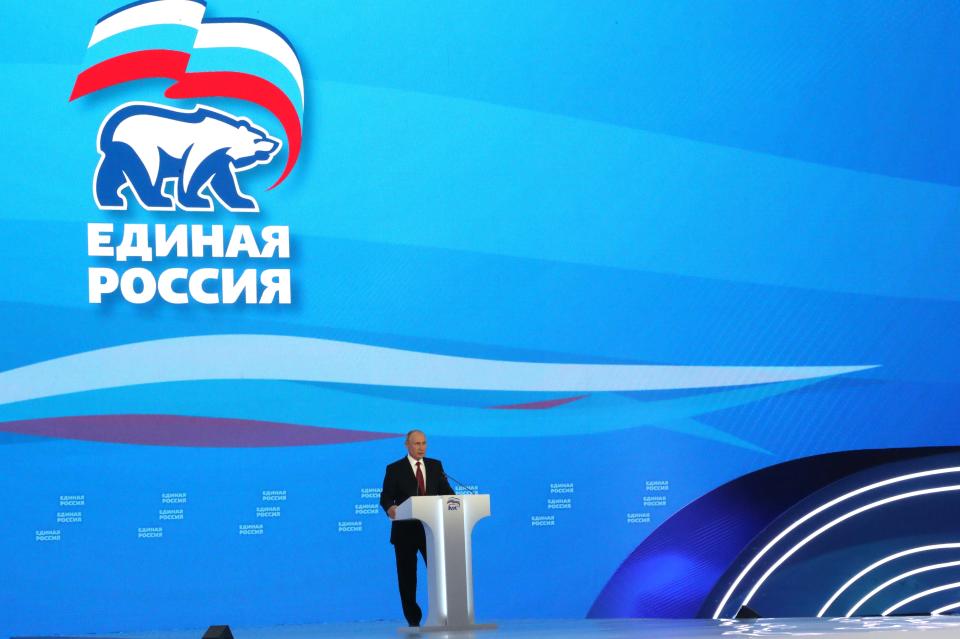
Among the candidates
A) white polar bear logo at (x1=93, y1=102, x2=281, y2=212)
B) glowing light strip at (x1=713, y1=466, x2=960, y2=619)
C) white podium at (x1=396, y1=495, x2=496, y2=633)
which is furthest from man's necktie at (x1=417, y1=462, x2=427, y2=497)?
glowing light strip at (x1=713, y1=466, x2=960, y2=619)

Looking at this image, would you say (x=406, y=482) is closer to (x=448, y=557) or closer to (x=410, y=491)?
(x=410, y=491)

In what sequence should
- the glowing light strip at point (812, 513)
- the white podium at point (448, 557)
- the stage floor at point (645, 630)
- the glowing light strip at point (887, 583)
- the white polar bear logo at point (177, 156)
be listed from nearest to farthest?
1. the stage floor at point (645, 630)
2. the white podium at point (448, 557)
3. the white polar bear logo at point (177, 156)
4. the glowing light strip at point (812, 513)
5. the glowing light strip at point (887, 583)

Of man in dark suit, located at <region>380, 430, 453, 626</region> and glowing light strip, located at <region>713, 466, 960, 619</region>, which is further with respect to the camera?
glowing light strip, located at <region>713, 466, 960, 619</region>

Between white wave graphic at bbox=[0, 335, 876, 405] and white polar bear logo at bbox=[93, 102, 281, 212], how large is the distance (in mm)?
984

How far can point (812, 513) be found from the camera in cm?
954

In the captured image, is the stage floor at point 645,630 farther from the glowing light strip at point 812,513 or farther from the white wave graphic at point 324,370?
the white wave graphic at point 324,370

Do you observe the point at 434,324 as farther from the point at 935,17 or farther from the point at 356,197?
the point at 935,17

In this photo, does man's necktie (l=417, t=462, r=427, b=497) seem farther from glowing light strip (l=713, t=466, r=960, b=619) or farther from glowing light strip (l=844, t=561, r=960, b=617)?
glowing light strip (l=844, t=561, r=960, b=617)

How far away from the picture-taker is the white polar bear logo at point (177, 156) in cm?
858

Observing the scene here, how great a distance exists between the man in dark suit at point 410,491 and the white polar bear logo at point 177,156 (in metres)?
2.55

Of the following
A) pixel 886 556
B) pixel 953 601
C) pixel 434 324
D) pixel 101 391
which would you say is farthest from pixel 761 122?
pixel 101 391

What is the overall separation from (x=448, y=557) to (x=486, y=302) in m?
2.90

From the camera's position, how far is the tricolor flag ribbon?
8.63 metres

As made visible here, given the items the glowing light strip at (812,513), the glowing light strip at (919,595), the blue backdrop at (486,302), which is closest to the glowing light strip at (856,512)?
the glowing light strip at (812,513)
